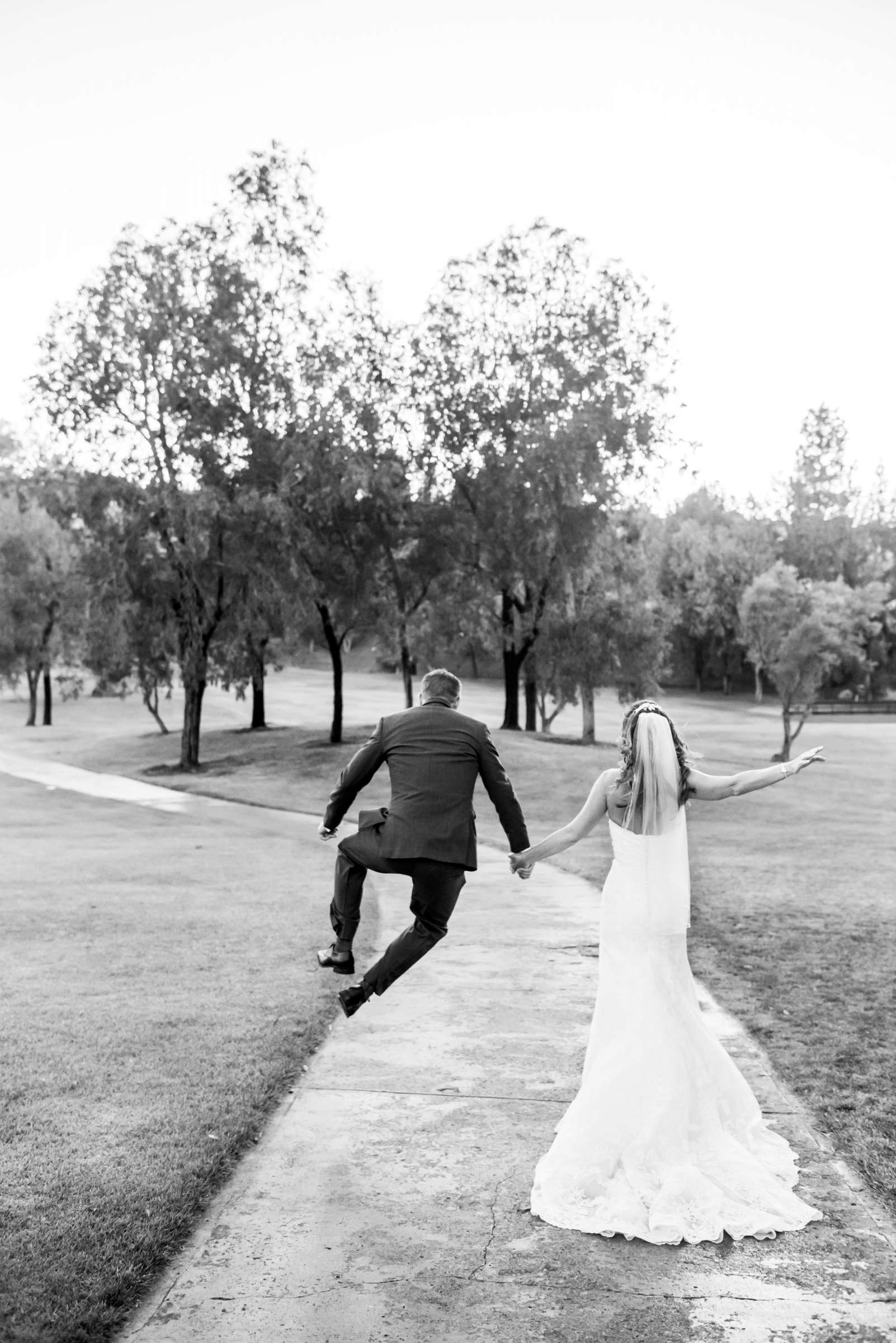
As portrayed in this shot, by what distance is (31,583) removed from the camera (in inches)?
2248

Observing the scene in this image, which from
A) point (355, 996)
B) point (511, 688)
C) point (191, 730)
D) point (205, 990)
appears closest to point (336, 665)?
point (191, 730)

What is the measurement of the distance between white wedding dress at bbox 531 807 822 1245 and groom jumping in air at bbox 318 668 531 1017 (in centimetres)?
115

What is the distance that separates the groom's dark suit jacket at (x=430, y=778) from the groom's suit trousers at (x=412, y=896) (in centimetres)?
9

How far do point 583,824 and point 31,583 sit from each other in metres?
54.6

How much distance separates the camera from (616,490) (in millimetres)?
41688

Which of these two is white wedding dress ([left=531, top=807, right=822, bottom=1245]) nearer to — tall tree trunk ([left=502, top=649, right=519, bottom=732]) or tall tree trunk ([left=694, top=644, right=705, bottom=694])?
tall tree trunk ([left=502, top=649, right=519, bottom=732])

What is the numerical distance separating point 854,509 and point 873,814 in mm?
84791

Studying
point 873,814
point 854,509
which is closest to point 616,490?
point 873,814

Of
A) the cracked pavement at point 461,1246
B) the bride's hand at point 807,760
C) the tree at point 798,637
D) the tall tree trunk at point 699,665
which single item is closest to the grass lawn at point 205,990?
the cracked pavement at point 461,1246

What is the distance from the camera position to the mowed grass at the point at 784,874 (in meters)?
8.30

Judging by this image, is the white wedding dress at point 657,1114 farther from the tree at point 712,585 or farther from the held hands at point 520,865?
the tree at point 712,585

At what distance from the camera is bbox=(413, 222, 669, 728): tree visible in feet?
134

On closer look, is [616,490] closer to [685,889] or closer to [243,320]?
[243,320]

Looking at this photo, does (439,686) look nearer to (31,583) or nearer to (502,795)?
(502,795)
